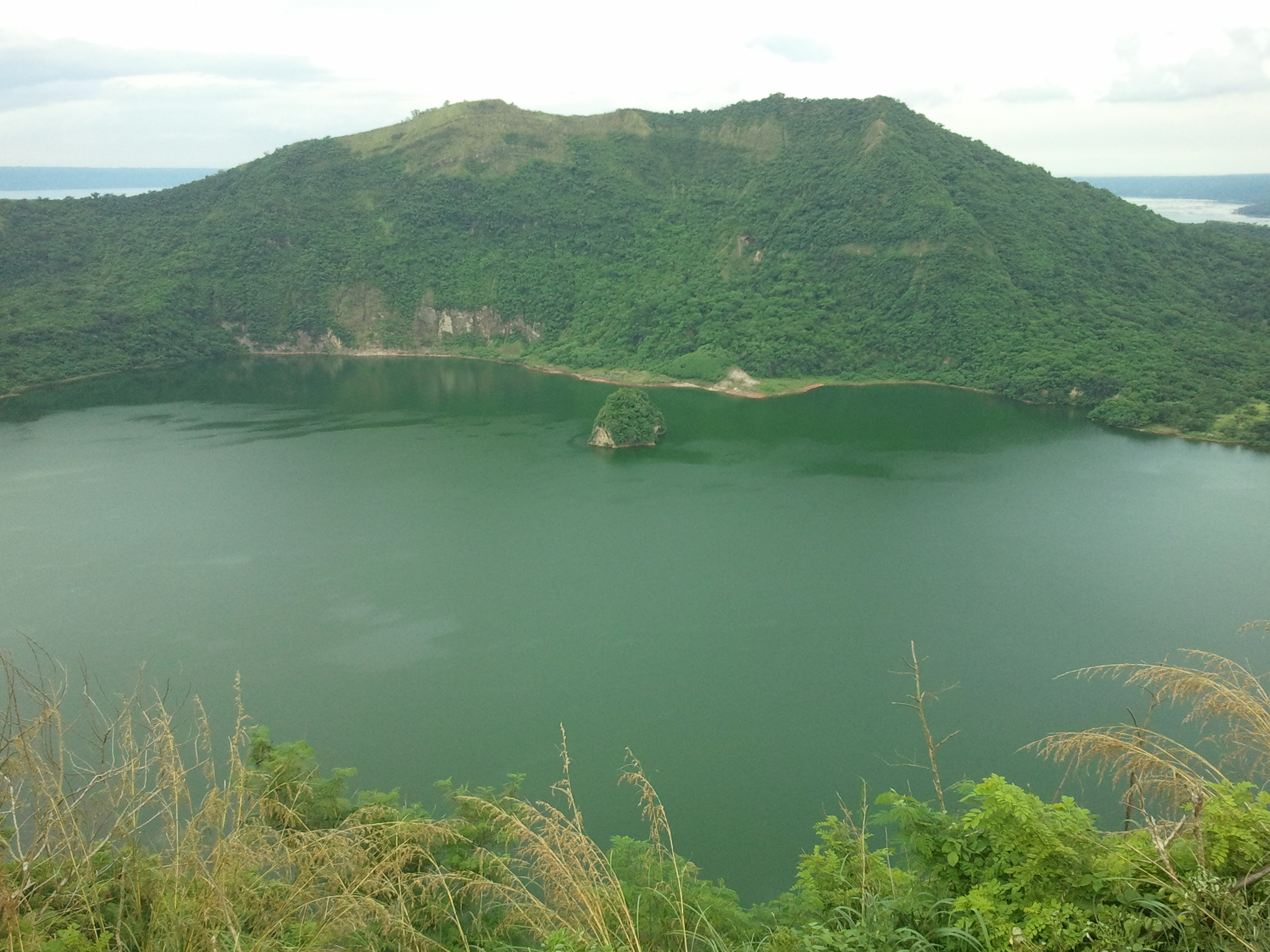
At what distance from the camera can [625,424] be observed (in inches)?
1428

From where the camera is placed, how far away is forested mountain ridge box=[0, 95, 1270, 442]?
48.1 meters

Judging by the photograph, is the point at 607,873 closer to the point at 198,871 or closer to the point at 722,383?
the point at 198,871

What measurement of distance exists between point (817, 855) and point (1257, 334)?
52007 millimetres

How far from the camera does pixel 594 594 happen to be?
22406 mm

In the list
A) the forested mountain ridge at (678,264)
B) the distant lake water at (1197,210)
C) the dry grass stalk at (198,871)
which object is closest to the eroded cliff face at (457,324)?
the forested mountain ridge at (678,264)

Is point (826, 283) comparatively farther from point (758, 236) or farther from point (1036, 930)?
point (1036, 930)

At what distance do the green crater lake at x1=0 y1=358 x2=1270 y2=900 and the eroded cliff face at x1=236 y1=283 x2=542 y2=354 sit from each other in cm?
2184

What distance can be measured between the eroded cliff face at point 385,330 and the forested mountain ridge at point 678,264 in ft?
0.62

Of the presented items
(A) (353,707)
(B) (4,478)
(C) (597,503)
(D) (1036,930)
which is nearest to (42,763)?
(D) (1036,930)

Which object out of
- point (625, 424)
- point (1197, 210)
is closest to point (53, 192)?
point (625, 424)

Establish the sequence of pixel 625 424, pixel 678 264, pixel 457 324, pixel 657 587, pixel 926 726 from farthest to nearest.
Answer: pixel 457 324, pixel 678 264, pixel 625 424, pixel 657 587, pixel 926 726

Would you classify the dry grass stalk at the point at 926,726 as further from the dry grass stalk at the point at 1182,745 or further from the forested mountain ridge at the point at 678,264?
the forested mountain ridge at the point at 678,264

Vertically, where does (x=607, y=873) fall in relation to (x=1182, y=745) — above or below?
below

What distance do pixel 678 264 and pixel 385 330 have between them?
23039 mm
